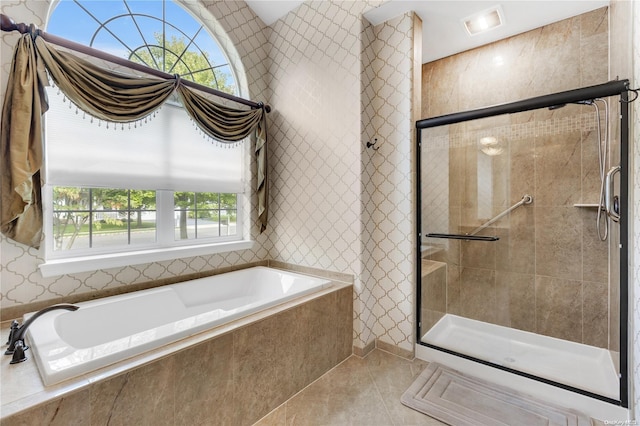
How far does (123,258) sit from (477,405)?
2.46m

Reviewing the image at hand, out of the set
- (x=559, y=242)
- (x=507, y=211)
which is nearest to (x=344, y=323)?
(x=507, y=211)

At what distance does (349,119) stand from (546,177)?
5.57ft

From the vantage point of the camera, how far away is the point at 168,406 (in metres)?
1.23

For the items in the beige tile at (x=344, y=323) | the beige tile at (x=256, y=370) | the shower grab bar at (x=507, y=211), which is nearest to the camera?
the beige tile at (x=256, y=370)

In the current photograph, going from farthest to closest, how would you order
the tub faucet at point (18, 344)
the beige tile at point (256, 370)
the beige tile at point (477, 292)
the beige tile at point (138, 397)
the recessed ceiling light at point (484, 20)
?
the beige tile at point (477, 292) < the recessed ceiling light at point (484, 20) < the beige tile at point (256, 370) < the tub faucet at point (18, 344) < the beige tile at point (138, 397)

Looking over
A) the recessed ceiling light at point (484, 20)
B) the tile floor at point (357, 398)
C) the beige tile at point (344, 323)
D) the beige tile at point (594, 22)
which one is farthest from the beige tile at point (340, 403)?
the beige tile at point (594, 22)

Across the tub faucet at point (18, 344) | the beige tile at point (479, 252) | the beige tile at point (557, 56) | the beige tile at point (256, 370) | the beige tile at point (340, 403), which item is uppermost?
the beige tile at point (557, 56)

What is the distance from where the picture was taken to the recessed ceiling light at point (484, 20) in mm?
2299

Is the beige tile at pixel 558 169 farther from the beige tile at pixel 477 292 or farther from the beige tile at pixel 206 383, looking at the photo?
the beige tile at pixel 206 383

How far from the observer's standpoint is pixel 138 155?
2.19 m

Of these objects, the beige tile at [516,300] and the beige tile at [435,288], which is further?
the beige tile at [516,300]

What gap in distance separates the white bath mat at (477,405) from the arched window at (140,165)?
6.23ft

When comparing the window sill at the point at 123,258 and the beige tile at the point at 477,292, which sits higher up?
the window sill at the point at 123,258

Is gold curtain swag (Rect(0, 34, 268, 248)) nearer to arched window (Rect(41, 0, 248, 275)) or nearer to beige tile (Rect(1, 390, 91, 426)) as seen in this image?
arched window (Rect(41, 0, 248, 275))
